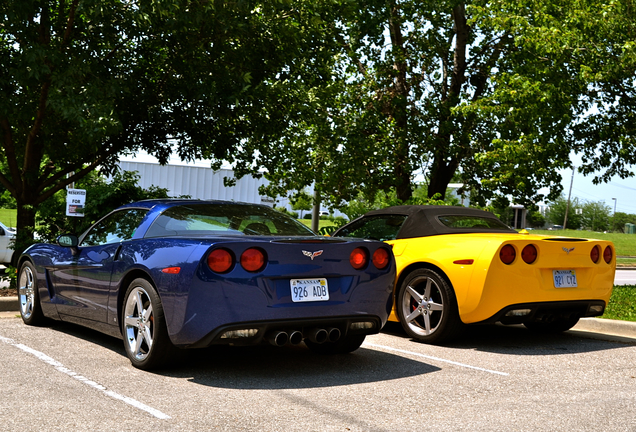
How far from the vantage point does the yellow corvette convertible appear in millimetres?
6809

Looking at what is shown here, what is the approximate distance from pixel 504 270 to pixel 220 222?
2.70 m

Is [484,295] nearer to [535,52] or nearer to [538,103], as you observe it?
[538,103]

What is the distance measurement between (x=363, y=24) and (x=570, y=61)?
620cm

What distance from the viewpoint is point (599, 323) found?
8391mm

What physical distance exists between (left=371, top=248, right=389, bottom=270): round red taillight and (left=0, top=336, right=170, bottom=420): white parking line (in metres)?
2.20

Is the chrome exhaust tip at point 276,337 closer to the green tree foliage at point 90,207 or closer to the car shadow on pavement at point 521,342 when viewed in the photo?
the car shadow on pavement at point 521,342

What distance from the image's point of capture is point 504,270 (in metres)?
6.77

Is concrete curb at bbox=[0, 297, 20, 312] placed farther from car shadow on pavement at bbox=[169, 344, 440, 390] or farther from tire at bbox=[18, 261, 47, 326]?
car shadow on pavement at bbox=[169, 344, 440, 390]

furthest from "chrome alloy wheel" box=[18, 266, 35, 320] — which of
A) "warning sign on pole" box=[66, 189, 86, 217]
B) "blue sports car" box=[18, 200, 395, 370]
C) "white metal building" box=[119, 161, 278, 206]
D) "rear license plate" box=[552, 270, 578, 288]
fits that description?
"white metal building" box=[119, 161, 278, 206]

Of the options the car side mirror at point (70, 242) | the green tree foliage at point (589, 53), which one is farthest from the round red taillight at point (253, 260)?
the green tree foliage at point (589, 53)

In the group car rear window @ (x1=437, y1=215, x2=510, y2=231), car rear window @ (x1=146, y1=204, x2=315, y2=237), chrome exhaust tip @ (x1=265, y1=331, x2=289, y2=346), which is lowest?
chrome exhaust tip @ (x1=265, y1=331, x2=289, y2=346)

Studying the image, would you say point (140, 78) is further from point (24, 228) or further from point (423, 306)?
point (423, 306)

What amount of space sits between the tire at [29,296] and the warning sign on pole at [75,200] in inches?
122

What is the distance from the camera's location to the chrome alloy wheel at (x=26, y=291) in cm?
773
